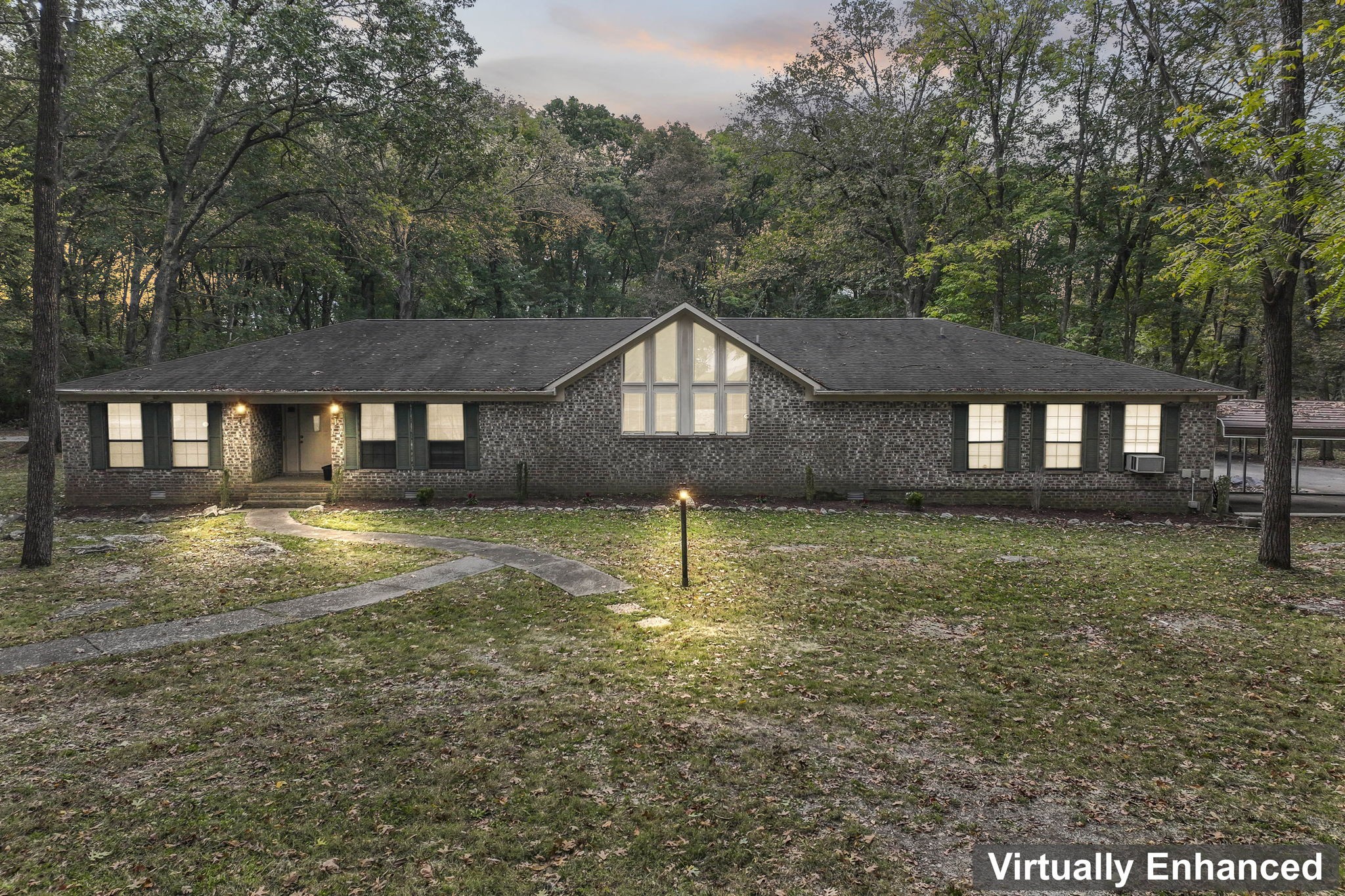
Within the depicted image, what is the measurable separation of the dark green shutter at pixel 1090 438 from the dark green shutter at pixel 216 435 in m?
22.3

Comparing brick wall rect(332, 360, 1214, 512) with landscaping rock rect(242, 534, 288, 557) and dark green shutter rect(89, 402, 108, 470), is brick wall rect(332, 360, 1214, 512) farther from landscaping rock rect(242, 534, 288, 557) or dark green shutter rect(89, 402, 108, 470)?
dark green shutter rect(89, 402, 108, 470)

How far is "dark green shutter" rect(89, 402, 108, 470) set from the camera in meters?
16.0

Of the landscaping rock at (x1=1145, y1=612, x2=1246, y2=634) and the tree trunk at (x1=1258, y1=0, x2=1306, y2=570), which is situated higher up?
the tree trunk at (x1=1258, y1=0, x2=1306, y2=570)

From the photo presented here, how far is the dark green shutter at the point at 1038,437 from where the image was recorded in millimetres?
16078

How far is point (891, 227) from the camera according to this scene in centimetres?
2738

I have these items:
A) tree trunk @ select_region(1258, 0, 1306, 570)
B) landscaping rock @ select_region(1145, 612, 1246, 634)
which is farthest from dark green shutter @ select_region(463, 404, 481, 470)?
tree trunk @ select_region(1258, 0, 1306, 570)

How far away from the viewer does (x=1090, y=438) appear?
632 inches

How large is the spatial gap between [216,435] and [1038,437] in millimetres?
21306

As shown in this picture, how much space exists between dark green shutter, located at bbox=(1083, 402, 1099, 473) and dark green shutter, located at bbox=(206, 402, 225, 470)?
22.3m

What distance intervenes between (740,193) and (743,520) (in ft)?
76.9

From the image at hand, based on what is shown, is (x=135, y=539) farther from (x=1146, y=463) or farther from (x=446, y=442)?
(x=1146, y=463)

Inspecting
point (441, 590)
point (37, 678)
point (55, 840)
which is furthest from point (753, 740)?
point (37, 678)

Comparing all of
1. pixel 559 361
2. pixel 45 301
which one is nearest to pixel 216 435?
pixel 45 301

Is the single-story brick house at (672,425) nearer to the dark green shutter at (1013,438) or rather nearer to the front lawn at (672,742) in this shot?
the dark green shutter at (1013,438)
